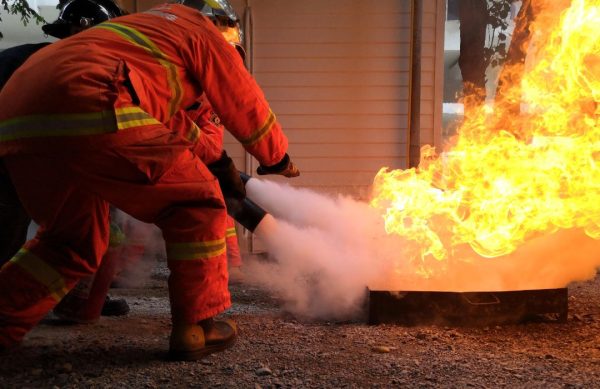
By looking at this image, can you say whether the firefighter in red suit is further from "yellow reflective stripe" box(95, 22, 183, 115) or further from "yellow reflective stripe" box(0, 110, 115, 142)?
"yellow reflective stripe" box(0, 110, 115, 142)

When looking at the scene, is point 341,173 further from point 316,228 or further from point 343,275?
point 343,275

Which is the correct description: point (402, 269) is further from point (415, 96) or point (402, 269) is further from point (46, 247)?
point (415, 96)

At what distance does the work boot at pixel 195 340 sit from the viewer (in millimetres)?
3217

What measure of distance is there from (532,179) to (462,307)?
44.7 inches

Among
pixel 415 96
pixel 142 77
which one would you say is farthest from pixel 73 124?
pixel 415 96

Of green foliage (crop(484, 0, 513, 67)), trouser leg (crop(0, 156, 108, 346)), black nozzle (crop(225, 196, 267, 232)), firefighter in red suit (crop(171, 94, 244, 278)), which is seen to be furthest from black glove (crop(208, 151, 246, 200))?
green foliage (crop(484, 0, 513, 67))

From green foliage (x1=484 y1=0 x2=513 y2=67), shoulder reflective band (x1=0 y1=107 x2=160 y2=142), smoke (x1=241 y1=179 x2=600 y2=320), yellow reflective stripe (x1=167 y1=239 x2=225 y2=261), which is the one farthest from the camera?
green foliage (x1=484 y1=0 x2=513 y2=67)

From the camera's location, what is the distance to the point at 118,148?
279 cm

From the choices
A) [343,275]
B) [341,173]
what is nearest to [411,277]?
[343,275]

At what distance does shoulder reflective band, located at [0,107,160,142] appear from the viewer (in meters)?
2.76

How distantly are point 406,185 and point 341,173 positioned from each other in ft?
9.84

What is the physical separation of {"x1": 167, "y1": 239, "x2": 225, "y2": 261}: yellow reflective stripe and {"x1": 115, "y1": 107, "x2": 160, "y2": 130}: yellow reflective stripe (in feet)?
2.20

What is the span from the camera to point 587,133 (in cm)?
440

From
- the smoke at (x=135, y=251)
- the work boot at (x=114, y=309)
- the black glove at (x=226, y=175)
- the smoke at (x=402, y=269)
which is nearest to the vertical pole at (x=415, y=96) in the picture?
the smoke at (x=402, y=269)
